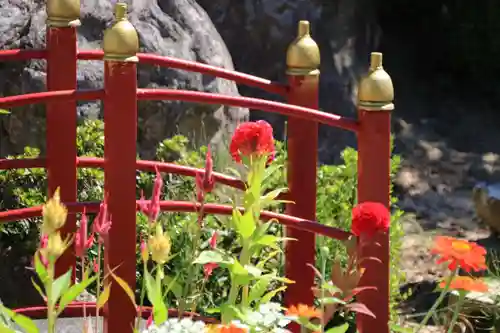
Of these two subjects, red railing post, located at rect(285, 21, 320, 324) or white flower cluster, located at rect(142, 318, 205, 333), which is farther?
red railing post, located at rect(285, 21, 320, 324)

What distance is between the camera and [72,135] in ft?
10.6

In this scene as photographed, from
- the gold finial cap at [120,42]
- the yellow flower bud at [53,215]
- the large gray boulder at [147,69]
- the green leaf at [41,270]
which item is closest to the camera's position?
the yellow flower bud at [53,215]

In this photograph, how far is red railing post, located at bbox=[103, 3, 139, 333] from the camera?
2.66 metres

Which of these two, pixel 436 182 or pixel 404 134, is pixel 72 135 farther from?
pixel 404 134

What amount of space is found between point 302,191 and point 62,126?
67 cm

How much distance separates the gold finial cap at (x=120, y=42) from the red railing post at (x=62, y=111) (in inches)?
23.0

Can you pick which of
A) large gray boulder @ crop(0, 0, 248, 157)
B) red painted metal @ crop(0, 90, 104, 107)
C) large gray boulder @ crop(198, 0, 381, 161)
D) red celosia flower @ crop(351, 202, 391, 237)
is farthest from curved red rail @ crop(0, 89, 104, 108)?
large gray boulder @ crop(198, 0, 381, 161)

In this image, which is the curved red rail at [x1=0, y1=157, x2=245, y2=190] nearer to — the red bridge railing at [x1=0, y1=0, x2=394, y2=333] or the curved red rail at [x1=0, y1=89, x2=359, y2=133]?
the red bridge railing at [x1=0, y1=0, x2=394, y2=333]

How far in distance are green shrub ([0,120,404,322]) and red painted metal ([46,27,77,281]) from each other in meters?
0.83

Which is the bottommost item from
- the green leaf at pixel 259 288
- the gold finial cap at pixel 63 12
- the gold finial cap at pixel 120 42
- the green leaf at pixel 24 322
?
the green leaf at pixel 259 288

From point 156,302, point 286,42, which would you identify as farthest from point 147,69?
point 156,302

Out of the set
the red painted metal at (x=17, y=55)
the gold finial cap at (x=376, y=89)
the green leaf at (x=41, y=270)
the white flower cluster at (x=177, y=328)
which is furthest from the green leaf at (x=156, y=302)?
the red painted metal at (x=17, y=55)

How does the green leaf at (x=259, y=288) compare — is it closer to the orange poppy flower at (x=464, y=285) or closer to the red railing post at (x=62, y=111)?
the orange poppy flower at (x=464, y=285)

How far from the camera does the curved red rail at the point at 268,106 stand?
108 inches
